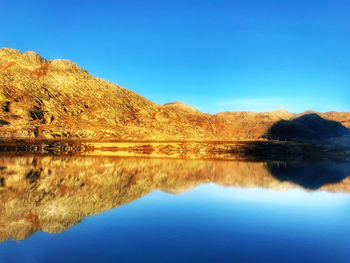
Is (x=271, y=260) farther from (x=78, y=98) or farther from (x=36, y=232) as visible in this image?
(x=78, y=98)

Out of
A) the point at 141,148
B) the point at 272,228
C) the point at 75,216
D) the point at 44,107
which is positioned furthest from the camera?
the point at 44,107

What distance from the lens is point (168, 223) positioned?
1115cm

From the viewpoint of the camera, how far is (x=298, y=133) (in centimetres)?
11831

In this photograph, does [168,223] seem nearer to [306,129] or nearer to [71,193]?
[71,193]

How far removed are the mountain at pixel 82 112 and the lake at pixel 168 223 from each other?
69510 millimetres

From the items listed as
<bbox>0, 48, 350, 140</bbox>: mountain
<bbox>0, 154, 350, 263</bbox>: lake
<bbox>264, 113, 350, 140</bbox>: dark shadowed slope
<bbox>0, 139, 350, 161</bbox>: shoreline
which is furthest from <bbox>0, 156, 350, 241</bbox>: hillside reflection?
<bbox>264, 113, 350, 140</bbox>: dark shadowed slope

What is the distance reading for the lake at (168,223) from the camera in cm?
804

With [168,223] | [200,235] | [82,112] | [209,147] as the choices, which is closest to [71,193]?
[168,223]

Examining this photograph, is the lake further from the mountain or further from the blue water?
the mountain

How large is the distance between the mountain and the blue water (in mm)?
74786

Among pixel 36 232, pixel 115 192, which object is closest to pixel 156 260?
pixel 36 232

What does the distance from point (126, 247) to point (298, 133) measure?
122m

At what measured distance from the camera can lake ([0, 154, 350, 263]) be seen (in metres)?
8.04

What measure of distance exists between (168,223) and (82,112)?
97938 mm
